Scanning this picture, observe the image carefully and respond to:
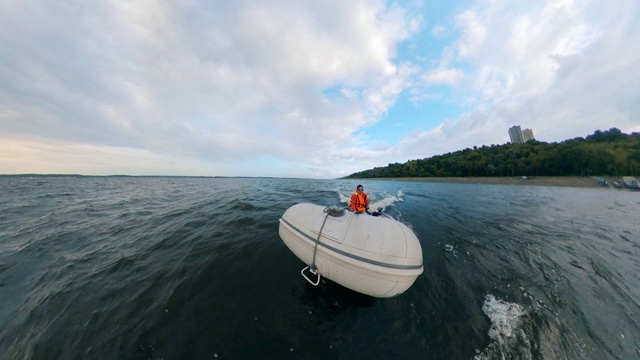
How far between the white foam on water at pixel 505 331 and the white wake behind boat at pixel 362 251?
156cm

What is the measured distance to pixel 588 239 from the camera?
7.53m

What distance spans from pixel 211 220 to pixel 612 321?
11.4 meters

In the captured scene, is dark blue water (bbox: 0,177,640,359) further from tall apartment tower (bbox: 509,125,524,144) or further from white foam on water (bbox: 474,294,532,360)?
tall apartment tower (bbox: 509,125,524,144)

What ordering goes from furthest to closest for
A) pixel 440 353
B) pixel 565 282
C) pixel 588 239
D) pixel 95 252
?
pixel 588 239
pixel 95 252
pixel 565 282
pixel 440 353

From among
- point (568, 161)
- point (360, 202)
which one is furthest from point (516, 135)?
point (360, 202)

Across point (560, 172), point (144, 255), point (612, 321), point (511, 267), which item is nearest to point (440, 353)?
point (612, 321)

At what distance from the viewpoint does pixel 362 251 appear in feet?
11.2

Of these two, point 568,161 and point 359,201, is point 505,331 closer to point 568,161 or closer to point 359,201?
point 359,201

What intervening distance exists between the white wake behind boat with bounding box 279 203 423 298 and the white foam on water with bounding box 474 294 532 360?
156cm

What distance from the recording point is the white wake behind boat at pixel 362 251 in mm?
3316

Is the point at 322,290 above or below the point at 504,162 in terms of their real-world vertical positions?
below

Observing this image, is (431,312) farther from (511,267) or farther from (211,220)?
(211,220)

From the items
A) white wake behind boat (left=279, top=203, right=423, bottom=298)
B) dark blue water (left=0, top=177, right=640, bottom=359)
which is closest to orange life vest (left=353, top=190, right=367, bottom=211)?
dark blue water (left=0, top=177, right=640, bottom=359)

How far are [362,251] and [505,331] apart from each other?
9.63ft
